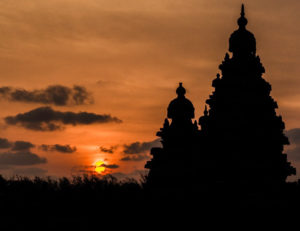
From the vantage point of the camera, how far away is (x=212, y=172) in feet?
135

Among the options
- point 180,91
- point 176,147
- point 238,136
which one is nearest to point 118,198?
point 238,136

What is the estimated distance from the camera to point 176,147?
48.6 m

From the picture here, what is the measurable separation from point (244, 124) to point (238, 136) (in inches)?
35.4

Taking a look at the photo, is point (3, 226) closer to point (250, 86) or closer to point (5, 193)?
point (5, 193)

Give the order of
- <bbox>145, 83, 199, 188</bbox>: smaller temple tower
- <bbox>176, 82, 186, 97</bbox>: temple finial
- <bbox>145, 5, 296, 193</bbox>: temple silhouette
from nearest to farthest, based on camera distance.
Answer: <bbox>145, 5, 296, 193</bbox>: temple silhouette < <bbox>145, 83, 199, 188</bbox>: smaller temple tower < <bbox>176, 82, 186, 97</bbox>: temple finial

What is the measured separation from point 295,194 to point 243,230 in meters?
3.55

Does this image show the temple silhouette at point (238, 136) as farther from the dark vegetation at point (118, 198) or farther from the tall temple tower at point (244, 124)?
the dark vegetation at point (118, 198)

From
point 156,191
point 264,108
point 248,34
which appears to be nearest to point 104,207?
point 156,191

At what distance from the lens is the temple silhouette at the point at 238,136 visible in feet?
133

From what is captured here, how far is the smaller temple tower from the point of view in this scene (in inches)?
1802

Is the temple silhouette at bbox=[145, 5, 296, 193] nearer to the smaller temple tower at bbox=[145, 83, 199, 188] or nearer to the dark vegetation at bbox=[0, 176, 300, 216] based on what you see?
the smaller temple tower at bbox=[145, 83, 199, 188]

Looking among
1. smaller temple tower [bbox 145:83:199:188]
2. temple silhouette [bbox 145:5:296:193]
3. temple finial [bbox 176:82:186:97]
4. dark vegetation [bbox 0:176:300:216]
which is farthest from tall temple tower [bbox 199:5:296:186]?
dark vegetation [bbox 0:176:300:216]

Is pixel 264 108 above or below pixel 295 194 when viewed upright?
above

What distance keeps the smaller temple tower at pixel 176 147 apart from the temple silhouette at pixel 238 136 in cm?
10
